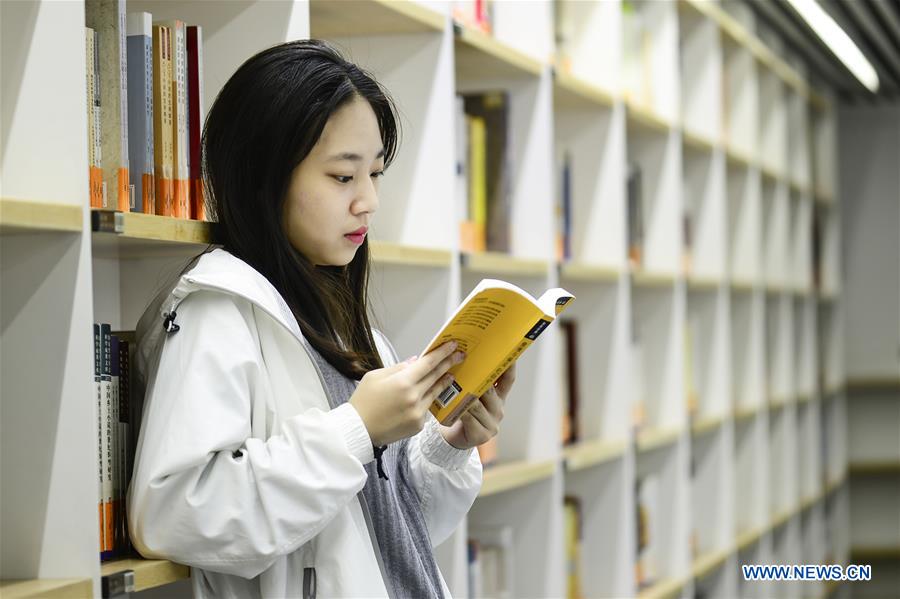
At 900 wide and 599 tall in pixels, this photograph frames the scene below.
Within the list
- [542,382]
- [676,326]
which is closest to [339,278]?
[542,382]

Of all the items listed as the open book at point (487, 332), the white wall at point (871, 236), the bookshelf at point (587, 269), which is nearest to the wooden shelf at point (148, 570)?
the bookshelf at point (587, 269)

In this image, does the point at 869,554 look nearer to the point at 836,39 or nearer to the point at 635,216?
the point at 836,39

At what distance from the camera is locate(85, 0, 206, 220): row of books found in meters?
1.52

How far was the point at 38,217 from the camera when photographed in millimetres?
1299

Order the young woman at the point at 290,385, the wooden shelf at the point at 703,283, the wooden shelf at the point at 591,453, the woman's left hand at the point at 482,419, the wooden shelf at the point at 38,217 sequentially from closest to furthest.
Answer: the wooden shelf at the point at 38,217 < the young woman at the point at 290,385 < the woman's left hand at the point at 482,419 < the wooden shelf at the point at 591,453 < the wooden shelf at the point at 703,283

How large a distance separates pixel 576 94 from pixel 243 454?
6.24 feet

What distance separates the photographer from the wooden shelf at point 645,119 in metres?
3.41

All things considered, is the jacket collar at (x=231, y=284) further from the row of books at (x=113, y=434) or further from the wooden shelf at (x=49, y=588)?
the wooden shelf at (x=49, y=588)

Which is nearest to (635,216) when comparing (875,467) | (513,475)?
(513,475)

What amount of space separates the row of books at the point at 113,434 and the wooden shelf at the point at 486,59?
112cm

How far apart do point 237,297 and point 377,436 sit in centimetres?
25

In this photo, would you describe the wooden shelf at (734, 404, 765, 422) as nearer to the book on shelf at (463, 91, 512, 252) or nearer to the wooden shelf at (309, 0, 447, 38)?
the book on shelf at (463, 91, 512, 252)

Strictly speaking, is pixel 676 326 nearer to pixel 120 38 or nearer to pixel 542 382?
pixel 542 382

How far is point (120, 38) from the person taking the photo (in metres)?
1.53
